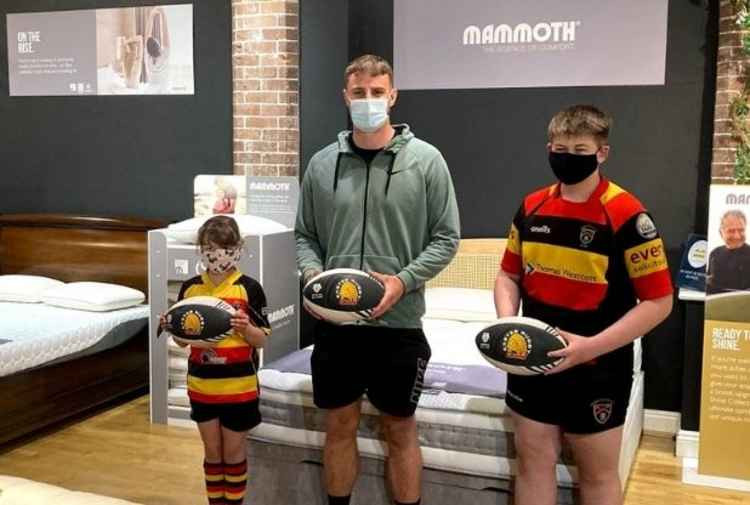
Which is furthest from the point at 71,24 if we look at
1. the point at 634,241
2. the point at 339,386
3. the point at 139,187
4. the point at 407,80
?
the point at 634,241

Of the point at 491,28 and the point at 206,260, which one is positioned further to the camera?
the point at 491,28

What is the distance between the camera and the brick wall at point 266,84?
15.9 ft

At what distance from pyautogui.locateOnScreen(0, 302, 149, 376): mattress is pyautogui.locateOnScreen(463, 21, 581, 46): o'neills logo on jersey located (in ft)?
8.34

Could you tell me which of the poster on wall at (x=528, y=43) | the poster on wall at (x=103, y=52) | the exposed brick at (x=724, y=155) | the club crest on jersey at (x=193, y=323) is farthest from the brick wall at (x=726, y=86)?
the poster on wall at (x=103, y=52)

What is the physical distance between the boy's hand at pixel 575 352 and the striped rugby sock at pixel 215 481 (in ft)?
4.04

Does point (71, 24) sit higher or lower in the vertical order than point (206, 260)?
higher

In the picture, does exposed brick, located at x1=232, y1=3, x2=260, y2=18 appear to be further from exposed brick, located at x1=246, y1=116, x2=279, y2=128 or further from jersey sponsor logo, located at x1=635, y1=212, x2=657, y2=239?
jersey sponsor logo, located at x1=635, y1=212, x2=657, y2=239

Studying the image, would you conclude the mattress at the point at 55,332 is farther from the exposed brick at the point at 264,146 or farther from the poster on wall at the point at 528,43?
the poster on wall at the point at 528,43

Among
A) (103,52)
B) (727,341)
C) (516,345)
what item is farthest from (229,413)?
(103,52)

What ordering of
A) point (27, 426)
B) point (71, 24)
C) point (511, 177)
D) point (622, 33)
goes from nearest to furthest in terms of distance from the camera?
point (27, 426)
point (622, 33)
point (511, 177)
point (71, 24)

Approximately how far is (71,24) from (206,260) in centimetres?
357

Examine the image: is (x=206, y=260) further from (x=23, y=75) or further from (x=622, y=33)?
(x=23, y=75)

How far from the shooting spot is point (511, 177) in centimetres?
485

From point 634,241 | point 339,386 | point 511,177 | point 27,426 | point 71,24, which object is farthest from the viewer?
point 71,24
